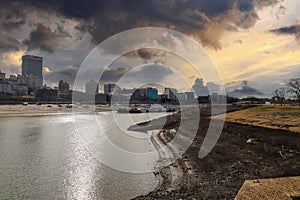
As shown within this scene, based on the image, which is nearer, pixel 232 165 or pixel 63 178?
pixel 63 178

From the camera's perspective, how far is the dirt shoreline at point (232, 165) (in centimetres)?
1264

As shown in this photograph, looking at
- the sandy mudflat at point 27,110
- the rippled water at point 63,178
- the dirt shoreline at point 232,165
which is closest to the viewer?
the dirt shoreline at point 232,165

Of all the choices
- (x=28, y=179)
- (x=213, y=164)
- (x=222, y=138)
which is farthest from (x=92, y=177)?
(x=222, y=138)

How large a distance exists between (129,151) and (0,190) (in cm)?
1344

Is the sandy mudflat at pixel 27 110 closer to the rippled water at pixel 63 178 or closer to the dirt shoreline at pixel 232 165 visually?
the rippled water at pixel 63 178

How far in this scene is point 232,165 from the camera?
16.6 meters

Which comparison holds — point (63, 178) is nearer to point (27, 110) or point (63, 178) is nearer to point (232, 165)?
point (232, 165)

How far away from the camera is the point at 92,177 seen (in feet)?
53.7

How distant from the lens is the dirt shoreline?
41.5 ft

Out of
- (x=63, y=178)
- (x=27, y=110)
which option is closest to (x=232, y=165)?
(x=63, y=178)

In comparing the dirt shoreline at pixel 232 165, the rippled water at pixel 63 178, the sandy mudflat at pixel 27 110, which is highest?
the dirt shoreline at pixel 232 165

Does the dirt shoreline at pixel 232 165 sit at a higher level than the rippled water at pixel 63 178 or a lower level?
higher

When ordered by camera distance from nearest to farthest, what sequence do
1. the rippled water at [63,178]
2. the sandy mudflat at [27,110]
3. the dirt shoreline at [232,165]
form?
the dirt shoreline at [232,165], the rippled water at [63,178], the sandy mudflat at [27,110]

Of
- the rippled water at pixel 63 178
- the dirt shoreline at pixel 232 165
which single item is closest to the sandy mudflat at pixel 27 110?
the rippled water at pixel 63 178
